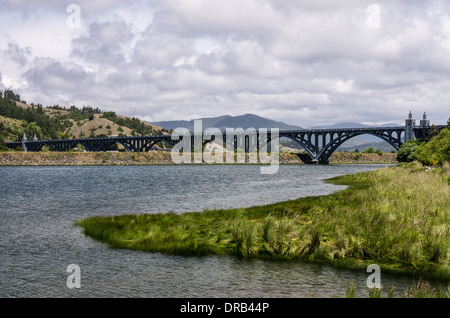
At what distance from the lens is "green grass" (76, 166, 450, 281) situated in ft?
52.4

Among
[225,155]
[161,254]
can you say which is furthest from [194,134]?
[161,254]

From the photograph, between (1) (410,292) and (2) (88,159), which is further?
(2) (88,159)

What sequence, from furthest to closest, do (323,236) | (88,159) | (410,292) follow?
(88,159)
(323,236)
(410,292)

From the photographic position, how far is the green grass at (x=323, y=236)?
52.4 ft

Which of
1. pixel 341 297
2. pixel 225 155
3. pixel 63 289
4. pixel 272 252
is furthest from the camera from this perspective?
pixel 225 155

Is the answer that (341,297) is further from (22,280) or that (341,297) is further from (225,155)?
(225,155)

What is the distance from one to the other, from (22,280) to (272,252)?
10.0 meters

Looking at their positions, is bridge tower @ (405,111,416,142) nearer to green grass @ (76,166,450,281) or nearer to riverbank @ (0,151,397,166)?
riverbank @ (0,151,397,166)

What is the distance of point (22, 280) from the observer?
1462 cm

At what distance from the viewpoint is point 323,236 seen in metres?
18.3

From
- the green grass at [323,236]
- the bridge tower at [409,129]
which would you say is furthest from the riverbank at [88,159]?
the green grass at [323,236]

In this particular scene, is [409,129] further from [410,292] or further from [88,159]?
[410,292]

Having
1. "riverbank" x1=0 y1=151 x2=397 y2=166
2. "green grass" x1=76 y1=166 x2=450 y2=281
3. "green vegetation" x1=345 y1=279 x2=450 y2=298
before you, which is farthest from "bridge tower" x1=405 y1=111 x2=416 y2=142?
"green vegetation" x1=345 y1=279 x2=450 y2=298

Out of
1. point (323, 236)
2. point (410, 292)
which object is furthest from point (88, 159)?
point (410, 292)
